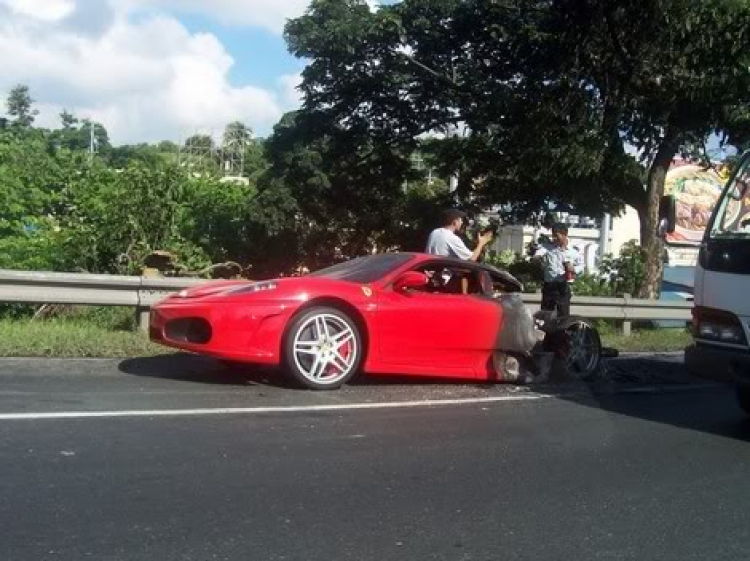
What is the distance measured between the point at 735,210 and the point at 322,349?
3.36 metres

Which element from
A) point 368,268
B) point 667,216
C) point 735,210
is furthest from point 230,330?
point 735,210

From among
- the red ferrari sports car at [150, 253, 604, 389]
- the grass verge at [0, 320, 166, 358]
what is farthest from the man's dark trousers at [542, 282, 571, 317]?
the grass verge at [0, 320, 166, 358]

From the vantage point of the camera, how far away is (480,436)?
6.21 meters

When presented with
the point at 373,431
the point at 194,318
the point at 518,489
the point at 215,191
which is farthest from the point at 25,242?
the point at 518,489

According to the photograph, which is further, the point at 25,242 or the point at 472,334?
the point at 25,242

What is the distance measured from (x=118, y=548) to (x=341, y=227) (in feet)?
58.8

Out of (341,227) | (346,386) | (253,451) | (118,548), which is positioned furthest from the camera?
(341,227)

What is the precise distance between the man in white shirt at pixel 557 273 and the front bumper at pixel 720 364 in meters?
3.40

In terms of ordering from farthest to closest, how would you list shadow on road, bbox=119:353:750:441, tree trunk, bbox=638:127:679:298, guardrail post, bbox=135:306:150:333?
tree trunk, bbox=638:127:679:298
guardrail post, bbox=135:306:150:333
shadow on road, bbox=119:353:750:441

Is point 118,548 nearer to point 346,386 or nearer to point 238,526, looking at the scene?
point 238,526

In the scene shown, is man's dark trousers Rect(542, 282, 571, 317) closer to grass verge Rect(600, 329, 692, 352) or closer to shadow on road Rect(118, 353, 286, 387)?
grass verge Rect(600, 329, 692, 352)

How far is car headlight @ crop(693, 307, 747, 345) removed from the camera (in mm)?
6391

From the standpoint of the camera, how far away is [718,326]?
6.58 m

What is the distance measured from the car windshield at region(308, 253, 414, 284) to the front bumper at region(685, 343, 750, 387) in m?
2.58
